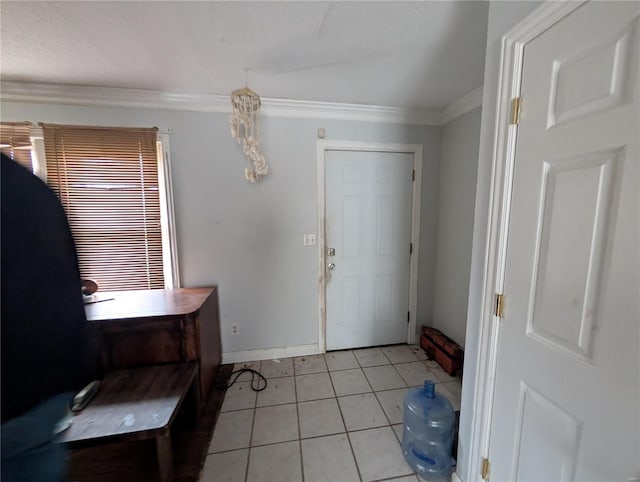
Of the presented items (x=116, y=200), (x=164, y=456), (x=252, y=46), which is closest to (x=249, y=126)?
(x=252, y=46)

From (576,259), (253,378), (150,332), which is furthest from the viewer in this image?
(253,378)

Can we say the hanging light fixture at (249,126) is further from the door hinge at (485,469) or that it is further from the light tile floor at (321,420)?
the door hinge at (485,469)

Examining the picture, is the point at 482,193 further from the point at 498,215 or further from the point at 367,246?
the point at 367,246

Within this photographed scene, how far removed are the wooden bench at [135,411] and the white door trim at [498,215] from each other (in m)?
1.44

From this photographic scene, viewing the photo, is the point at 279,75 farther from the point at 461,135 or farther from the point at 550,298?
the point at 550,298

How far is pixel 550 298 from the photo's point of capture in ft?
2.62

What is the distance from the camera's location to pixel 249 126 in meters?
1.64

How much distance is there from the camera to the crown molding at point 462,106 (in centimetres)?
188

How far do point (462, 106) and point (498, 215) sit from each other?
159 centimetres

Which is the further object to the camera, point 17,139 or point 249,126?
point 17,139

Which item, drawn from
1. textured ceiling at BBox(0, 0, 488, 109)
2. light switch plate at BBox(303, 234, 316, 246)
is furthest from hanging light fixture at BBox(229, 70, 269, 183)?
light switch plate at BBox(303, 234, 316, 246)

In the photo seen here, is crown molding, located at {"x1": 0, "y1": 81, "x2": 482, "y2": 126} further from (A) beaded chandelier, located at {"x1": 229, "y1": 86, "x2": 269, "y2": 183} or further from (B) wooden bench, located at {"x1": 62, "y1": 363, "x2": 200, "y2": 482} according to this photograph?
(B) wooden bench, located at {"x1": 62, "y1": 363, "x2": 200, "y2": 482}

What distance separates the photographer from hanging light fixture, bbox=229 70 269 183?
1522mm

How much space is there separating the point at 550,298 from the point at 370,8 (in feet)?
4.68
